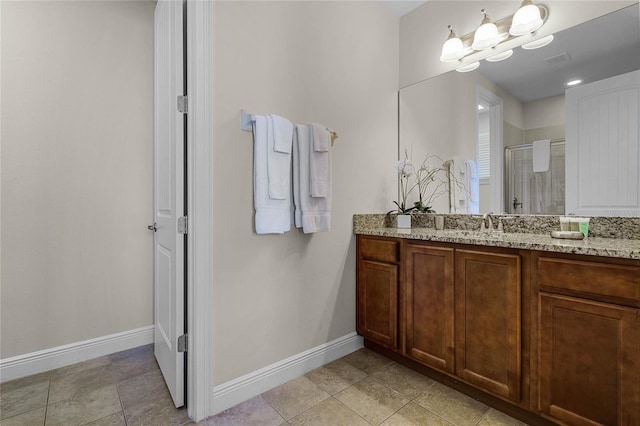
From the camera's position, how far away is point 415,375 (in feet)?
6.02

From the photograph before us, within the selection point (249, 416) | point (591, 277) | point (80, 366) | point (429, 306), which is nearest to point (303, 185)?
point (429, 306)

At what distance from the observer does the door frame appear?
4.68 ft

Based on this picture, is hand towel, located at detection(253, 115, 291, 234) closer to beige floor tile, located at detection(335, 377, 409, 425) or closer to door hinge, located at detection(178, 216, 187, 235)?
door hinge, located at detection(178, 216, 187, 235)

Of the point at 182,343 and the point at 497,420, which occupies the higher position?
the point at 182,343

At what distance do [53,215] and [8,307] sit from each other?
56 centimetres

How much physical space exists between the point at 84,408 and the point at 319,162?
1741mm

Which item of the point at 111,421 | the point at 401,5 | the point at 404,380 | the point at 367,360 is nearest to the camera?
the point at 111,421

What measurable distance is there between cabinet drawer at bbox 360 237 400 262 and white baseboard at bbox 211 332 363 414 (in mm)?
589

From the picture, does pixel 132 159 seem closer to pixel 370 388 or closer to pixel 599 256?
pixel 370 388

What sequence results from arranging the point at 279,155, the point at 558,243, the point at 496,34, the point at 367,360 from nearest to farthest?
1. the point at 558,243
2. the point at 279,155
3. the point at 496,34
4. the point at 367,360

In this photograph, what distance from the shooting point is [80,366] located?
6.28 ft

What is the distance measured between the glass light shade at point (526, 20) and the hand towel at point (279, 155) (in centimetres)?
146

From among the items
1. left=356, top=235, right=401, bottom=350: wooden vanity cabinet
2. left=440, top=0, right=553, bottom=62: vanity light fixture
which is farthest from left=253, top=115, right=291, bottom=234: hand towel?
left=440, top=0, right=553, bottom=62: vanity light fixture

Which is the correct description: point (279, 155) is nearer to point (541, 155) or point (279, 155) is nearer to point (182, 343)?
point (182, 343)
